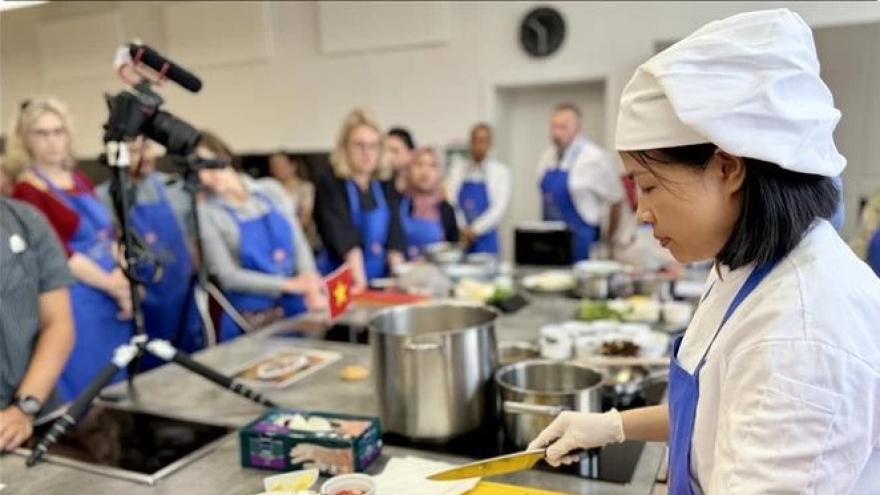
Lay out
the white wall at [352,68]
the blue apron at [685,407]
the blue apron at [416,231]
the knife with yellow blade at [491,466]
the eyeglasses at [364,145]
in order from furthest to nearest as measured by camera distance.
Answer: the blue apron at [416,231]
the eyeglasses at [364,145]
the white wall at [352,68]
the knife with yellow blade at [491,466]
the blue apron at [685,407]

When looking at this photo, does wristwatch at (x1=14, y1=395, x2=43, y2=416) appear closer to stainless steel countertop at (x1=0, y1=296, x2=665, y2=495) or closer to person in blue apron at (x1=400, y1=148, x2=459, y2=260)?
stainless steel countertop at (x1=0, y1=296, x2=665, y2=495)

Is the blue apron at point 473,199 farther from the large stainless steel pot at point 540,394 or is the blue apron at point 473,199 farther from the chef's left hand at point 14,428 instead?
the chef's left hand at point 14,428

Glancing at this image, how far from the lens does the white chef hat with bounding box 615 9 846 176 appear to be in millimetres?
607

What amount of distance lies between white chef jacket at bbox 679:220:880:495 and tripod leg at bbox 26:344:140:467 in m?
1.03

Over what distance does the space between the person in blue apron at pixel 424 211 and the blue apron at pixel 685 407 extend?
86.7 inches

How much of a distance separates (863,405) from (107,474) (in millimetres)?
1015

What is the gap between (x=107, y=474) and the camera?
3.34 feet

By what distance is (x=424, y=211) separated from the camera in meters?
3.15

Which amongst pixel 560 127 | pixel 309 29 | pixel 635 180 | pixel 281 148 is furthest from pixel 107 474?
pixel 281 148

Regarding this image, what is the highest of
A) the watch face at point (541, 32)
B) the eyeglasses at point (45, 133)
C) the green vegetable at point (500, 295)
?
the watch face at point (541, 32)

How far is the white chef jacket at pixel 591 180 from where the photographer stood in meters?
4.00

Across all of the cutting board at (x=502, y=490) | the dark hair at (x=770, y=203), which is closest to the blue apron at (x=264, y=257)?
the cutting board at (x=502, y=490)

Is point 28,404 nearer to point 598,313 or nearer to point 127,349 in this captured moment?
point 127,349

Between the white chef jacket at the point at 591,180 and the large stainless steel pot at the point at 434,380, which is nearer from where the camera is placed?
the large stainless steel pot at the point at 434,380
